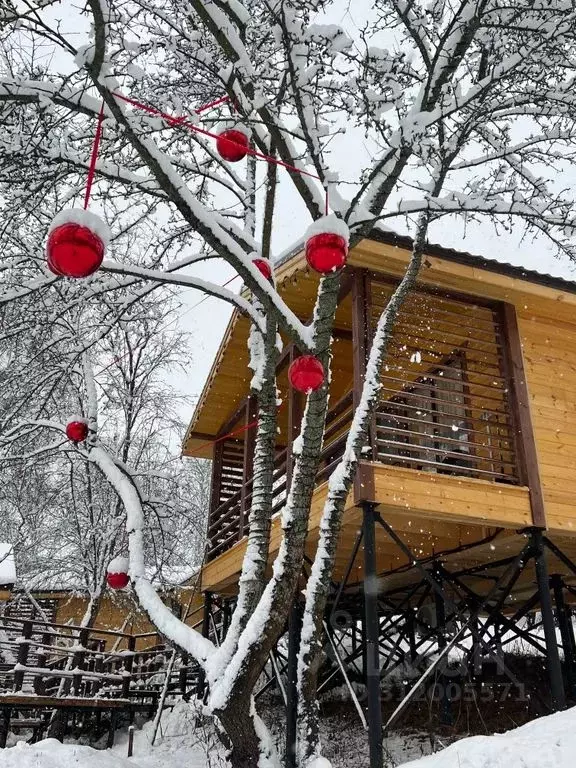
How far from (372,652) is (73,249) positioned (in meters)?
4.53

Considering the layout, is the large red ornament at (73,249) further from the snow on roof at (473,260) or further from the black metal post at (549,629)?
the black metal post at (549,629)

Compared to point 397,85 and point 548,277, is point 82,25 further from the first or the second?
point 548,277

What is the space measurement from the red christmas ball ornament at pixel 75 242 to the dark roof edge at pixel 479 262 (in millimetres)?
4529

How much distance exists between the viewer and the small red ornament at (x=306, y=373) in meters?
5.28

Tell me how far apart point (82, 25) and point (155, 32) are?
111cm

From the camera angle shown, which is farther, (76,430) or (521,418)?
(521,418)

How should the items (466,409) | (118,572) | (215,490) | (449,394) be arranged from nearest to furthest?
(118,572) → (466,409) → (449,394) → (215,490)

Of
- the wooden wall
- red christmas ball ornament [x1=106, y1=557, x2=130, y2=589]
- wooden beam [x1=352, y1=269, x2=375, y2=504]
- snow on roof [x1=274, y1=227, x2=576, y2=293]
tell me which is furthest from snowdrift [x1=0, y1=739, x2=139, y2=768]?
snow on roof [x1=274, y1=227, x2=576, y2=293]

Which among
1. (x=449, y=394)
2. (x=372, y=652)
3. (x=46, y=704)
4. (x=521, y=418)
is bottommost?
(x=46, y=704)

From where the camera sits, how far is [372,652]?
610cm

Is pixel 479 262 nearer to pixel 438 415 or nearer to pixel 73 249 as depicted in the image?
pixel 438 415

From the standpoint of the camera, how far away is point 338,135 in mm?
6066

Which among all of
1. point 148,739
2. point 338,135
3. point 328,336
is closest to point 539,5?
point 338,135

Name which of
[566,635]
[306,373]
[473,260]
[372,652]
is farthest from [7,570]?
[306,373]
